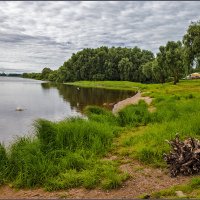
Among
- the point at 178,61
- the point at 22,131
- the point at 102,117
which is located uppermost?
the point at 178,61

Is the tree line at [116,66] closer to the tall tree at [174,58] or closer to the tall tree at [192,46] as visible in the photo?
the tall tree at [174,58]

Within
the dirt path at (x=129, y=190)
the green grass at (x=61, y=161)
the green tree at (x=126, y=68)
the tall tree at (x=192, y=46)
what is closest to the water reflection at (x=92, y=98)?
the tall tree at (x=192, y=46)

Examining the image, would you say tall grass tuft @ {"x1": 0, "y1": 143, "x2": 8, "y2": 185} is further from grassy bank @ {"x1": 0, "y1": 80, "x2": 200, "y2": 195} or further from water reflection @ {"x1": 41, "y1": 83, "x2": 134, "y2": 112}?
water reflection @ {"x1": 41, "y1": 83, "x2": 134, "y2": 112}

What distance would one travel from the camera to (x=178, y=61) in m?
75.8

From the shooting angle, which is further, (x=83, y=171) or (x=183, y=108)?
(x=183, y=108)

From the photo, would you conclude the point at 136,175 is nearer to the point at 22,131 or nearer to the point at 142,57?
the point at 22,131

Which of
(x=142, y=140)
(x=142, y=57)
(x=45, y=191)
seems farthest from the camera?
(x=142, y=57)

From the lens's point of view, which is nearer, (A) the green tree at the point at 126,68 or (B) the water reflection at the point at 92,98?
(B) the water reflection at the point at 92,98

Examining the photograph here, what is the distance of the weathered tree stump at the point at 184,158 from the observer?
33.9 ft

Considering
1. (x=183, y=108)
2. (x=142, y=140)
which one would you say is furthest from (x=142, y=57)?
(x=142, y=140)

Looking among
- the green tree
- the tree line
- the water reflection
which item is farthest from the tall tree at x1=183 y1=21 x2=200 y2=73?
the green tree

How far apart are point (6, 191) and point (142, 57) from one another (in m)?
129

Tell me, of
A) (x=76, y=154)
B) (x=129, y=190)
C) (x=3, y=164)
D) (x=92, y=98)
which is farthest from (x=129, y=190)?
(x=92, y=98)

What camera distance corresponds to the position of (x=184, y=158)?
1059cm
